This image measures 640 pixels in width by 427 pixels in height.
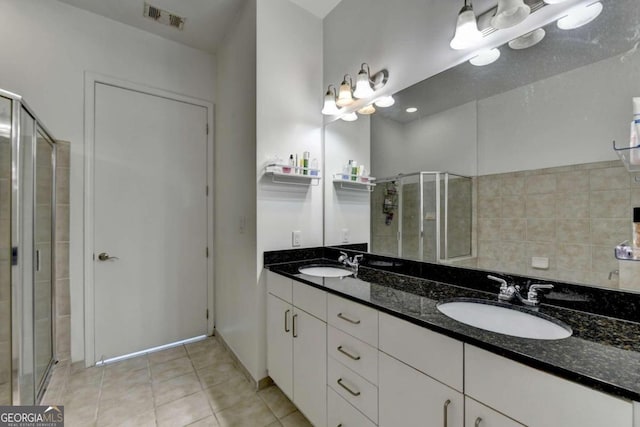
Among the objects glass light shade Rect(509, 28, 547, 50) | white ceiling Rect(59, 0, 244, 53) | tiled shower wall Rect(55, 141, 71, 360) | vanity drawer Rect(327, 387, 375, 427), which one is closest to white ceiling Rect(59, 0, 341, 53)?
white ceiling Rect(59, 0, 244, 53)

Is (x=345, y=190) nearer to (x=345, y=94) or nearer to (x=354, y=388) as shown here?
(x=345, y=94)

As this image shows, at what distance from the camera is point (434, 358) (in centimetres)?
91

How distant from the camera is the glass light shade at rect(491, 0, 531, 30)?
1.13 m

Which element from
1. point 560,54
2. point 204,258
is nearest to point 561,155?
point 560,54

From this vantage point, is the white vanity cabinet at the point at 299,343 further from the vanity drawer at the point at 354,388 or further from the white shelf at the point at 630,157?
the white shelf at the point at 630,157

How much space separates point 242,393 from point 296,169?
1634 millimetres

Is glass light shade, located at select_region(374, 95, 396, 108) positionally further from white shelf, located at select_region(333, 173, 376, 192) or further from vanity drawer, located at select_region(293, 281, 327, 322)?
vanity drawer, located at select_region(293, 281, 327, 322)

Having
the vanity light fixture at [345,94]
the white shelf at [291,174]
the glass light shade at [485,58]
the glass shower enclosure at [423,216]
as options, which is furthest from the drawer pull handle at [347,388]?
the vanity light fixture at [345,94]

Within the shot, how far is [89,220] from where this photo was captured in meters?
2.25

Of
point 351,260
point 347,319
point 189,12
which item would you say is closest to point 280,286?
point 351,260

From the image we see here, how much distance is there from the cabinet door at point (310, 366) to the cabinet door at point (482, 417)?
733 millimetres

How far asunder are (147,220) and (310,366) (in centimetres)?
196

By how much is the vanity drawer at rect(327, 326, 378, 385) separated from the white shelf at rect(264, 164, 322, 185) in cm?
109
